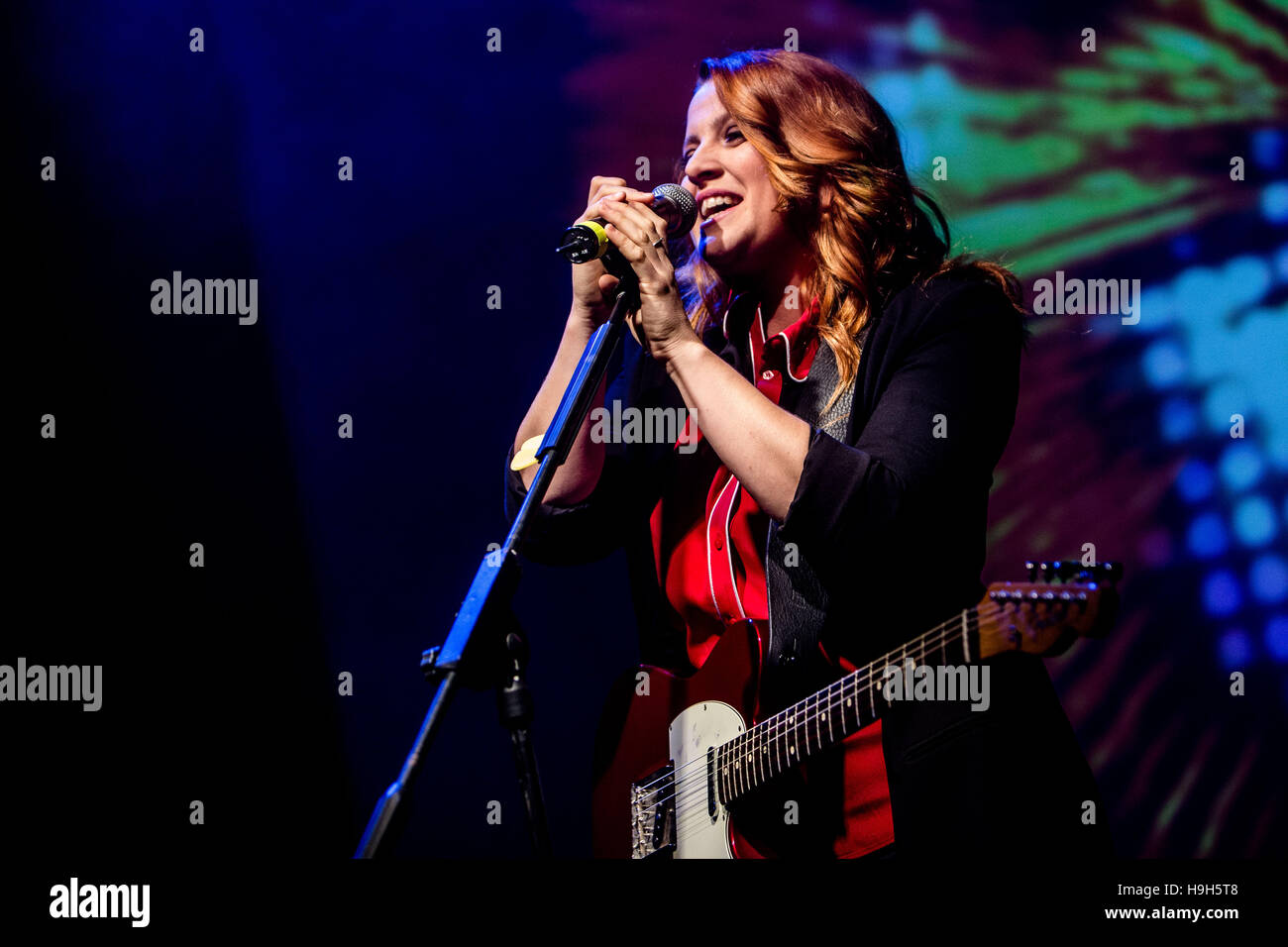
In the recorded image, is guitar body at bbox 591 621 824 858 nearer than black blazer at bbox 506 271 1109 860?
No

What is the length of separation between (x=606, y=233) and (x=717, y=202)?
1.18 feet

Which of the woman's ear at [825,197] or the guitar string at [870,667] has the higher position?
the woman's ear at [825,197]

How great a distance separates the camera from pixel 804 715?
144cm

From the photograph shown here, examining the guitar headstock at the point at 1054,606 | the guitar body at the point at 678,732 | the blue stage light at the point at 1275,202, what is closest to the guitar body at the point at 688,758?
the guitar body at the point at 678,732

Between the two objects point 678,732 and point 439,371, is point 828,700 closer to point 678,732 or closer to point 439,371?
point 678,732

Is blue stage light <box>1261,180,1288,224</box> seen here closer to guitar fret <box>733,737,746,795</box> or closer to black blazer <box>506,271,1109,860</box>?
black blazer <box>506,271,1109,860</box>

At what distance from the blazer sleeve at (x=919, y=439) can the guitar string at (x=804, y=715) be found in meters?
0.12

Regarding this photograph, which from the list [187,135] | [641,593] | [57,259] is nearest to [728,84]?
[641,593]

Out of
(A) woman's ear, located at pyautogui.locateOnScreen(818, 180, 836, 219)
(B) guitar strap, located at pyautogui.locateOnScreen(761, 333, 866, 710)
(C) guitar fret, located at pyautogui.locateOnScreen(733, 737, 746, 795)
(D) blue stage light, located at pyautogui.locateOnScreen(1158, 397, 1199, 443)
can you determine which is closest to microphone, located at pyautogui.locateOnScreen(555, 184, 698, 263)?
(A) woman's ear, located at pyautogui.locateOnScreen(818, 180, 836, 219)

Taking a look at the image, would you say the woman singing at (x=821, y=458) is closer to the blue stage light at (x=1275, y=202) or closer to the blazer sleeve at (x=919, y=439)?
the blazer sleeve at (x=919, y=439)

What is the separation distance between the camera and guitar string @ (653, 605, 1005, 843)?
1.34m

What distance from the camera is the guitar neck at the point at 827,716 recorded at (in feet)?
4.40

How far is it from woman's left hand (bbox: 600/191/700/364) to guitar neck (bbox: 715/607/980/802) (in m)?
0.48
